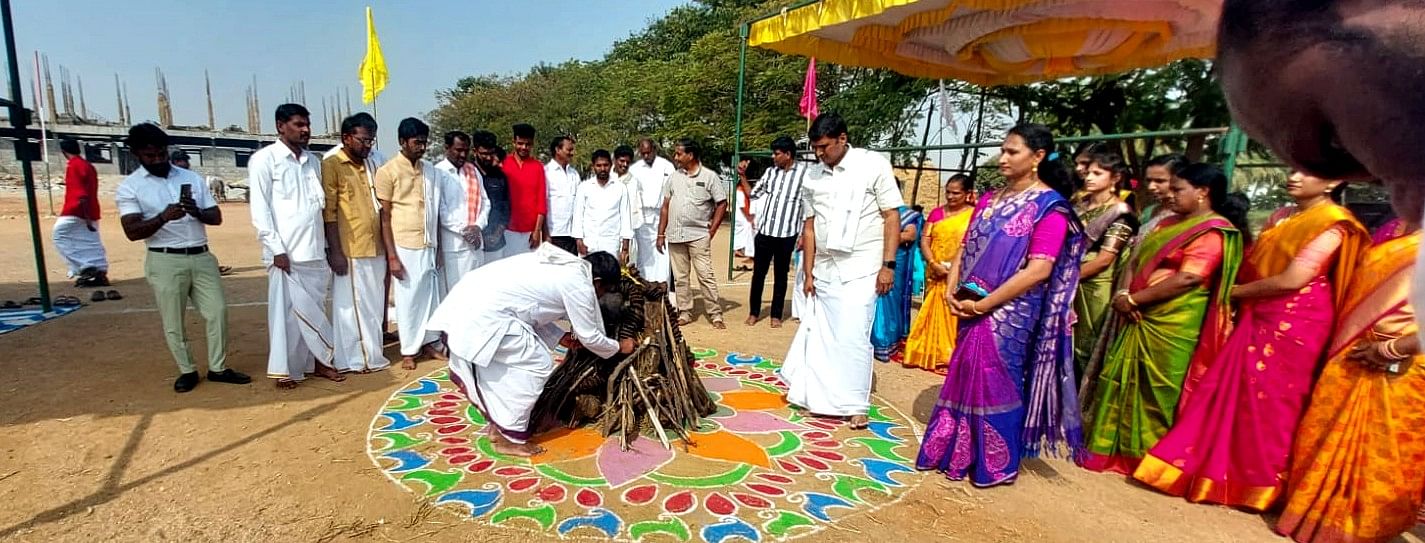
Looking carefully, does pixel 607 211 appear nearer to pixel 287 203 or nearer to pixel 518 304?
pixel 287 203

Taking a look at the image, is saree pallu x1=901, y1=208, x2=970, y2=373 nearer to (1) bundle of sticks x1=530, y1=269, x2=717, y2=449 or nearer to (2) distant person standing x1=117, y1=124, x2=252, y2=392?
(1) bundle of sticks x1=530, y1=269, x2=717, y2=449


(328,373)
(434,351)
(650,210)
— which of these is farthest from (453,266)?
(650,210)

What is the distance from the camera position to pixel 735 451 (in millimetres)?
3561

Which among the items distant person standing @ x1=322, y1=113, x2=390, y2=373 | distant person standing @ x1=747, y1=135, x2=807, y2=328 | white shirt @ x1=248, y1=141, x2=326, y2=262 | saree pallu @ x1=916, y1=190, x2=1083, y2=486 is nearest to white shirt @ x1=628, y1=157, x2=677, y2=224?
distant person standing @ x1=747, y1=135, x2=807, y2=328

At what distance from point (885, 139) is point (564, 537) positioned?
41.9ft

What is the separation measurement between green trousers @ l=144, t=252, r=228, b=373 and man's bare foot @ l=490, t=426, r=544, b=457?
2.13 metres

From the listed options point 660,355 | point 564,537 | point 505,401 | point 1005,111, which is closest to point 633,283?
point 660,355

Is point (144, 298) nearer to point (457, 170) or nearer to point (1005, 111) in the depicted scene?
point (457, 170)

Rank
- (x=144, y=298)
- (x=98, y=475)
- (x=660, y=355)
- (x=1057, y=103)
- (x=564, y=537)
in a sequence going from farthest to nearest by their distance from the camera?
(x=1057, y=103)
(x=144, y=298)
(x=660, y=355)
(x=98, y=475)
(x=564, y=537)

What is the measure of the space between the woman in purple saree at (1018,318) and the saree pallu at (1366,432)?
903 millimetres

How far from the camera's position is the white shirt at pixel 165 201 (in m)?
3.91

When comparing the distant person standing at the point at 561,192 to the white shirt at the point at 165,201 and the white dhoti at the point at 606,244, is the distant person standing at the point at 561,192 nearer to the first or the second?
the white dhoti at the point at 606,244

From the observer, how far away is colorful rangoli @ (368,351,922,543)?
281cm

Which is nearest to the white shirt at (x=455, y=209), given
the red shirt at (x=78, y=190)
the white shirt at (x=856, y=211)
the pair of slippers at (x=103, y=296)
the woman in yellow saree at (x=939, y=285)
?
the white shirt at (x=856, y=211)
